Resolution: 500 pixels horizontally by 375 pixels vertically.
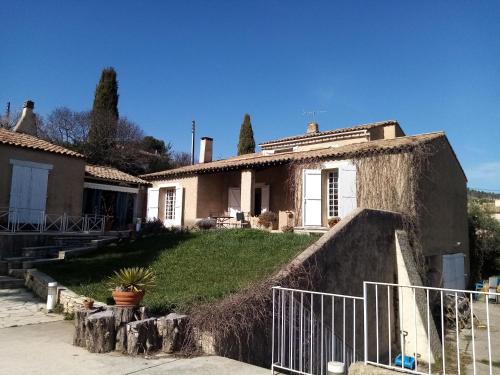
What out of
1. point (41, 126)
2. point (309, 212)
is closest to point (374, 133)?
point (309, 212)

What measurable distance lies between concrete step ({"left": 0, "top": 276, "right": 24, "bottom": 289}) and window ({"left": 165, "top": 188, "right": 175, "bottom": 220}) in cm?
1063

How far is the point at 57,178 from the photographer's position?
677 inches

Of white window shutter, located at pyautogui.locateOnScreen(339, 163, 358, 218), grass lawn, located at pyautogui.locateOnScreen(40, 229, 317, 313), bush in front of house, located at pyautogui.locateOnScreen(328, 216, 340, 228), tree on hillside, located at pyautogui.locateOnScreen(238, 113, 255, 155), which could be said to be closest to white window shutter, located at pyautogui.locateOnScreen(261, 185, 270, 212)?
grass lawn, located at pyautogui.locateOnScreen(40, 229, 317, 313)

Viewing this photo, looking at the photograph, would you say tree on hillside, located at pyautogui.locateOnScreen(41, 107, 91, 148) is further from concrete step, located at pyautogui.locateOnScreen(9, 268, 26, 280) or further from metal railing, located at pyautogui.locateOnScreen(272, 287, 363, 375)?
metal railing, located at pyautogui.locateOnScreen(272, 287, 363, 375)

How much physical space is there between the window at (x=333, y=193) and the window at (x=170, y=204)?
9545 millimetres

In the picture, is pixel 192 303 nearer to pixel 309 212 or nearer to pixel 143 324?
pixel 143 324

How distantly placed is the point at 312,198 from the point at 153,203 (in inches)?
408

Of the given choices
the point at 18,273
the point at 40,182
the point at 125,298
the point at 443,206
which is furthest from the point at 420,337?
the point at 40,182

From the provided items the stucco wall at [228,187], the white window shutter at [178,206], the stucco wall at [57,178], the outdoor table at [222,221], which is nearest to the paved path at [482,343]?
the stucco wall at [228,187]

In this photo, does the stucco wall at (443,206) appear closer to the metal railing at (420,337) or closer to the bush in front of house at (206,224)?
the metal railing at (420,337)

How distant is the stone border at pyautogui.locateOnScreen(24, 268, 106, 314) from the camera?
9000 mm

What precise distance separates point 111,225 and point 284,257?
1339 centimetres

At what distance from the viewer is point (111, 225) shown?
2116 cm

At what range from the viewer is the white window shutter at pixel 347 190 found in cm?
1525
